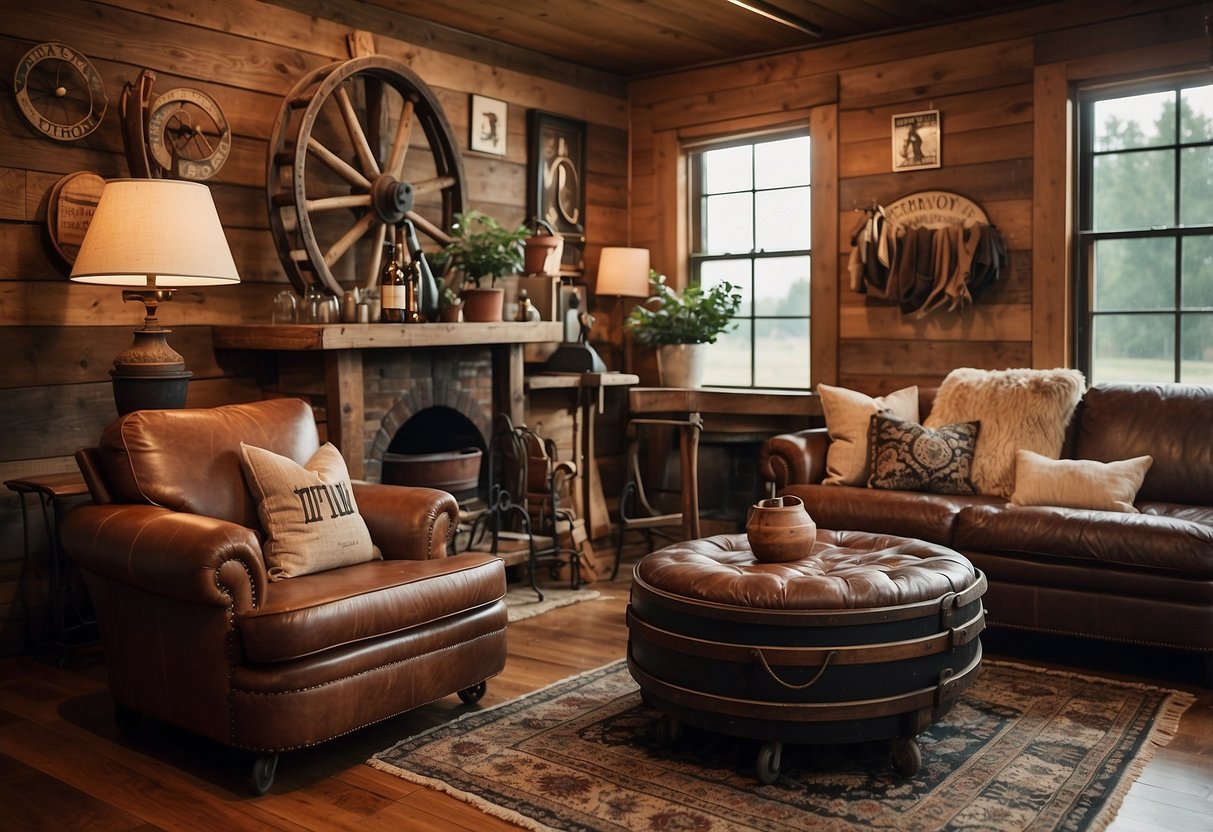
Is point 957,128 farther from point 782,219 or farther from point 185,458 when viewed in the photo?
point 185,458

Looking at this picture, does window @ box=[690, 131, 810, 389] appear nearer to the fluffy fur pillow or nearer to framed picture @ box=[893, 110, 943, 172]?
framed picture @ box=[893, 110, 943, 172]

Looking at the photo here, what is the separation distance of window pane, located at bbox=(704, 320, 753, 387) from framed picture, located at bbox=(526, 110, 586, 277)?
2.79 ft

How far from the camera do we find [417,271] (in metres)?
4.42

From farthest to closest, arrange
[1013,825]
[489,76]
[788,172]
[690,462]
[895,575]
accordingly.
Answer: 1. [788,172]
2. [489,76]
3. [690,462]
4. [895,575]
5. [1013,825]

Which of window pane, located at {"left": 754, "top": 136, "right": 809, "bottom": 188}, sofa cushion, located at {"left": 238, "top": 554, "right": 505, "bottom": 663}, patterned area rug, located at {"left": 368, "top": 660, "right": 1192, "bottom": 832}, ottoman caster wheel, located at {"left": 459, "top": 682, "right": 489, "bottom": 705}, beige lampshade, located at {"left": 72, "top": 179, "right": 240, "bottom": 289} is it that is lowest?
patterned area rug, located at {"left": 368, "top": 660, "right": 1192, "bottom": 832}

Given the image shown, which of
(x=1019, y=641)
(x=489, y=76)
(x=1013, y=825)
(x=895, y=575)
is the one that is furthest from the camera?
(x=489, y=76)

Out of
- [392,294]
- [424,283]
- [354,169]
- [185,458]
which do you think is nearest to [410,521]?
[185,458]

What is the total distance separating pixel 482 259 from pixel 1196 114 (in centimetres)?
298

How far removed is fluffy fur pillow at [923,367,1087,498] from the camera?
4195 mm

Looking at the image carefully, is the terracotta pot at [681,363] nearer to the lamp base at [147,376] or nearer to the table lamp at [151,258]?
the table lamp at [151,258]

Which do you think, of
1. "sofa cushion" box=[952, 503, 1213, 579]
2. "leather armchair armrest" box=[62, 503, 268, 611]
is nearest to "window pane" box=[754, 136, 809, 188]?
"sofa cushion" box=[952, 503, 1213, 579]

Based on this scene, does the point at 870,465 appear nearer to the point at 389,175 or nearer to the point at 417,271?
the point at 417,271

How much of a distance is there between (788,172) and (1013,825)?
3884 millimetres

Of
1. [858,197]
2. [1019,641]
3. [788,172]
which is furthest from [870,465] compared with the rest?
[788,172]
